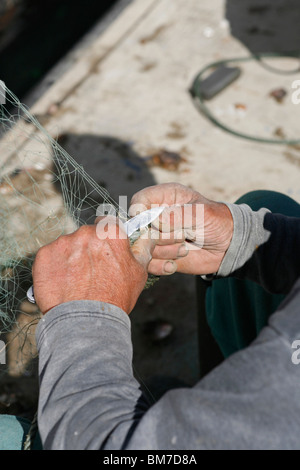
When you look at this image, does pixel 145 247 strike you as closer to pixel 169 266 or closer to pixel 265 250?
pixel 169 266

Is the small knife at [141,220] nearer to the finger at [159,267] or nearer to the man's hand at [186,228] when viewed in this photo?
the man's hand at [186,228]

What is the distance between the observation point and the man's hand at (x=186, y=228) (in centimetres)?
151

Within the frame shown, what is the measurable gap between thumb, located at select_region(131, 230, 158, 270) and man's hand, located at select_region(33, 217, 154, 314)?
57 mm

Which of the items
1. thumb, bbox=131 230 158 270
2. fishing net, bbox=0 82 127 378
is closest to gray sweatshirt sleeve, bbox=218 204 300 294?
thumb, bbox=131 230 158 270

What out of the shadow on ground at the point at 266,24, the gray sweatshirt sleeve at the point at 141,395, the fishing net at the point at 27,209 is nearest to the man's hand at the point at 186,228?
the fishing net at the point at 27,209

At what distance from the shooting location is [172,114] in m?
3.26

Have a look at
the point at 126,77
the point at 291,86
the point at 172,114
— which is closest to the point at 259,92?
the point at 291,86

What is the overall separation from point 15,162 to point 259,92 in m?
1.77

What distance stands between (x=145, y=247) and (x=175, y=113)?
6.68ft

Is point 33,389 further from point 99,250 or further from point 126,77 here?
point 126,77

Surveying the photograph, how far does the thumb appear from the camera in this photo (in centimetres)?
139

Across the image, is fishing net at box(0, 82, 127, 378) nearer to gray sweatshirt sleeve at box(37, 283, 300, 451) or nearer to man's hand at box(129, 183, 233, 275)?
man's hand at box(129, 183, 233, 275)

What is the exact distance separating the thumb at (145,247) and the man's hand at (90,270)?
57 mm

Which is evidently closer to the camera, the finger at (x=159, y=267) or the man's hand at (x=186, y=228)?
the man's hand at (x=186, y=228)
